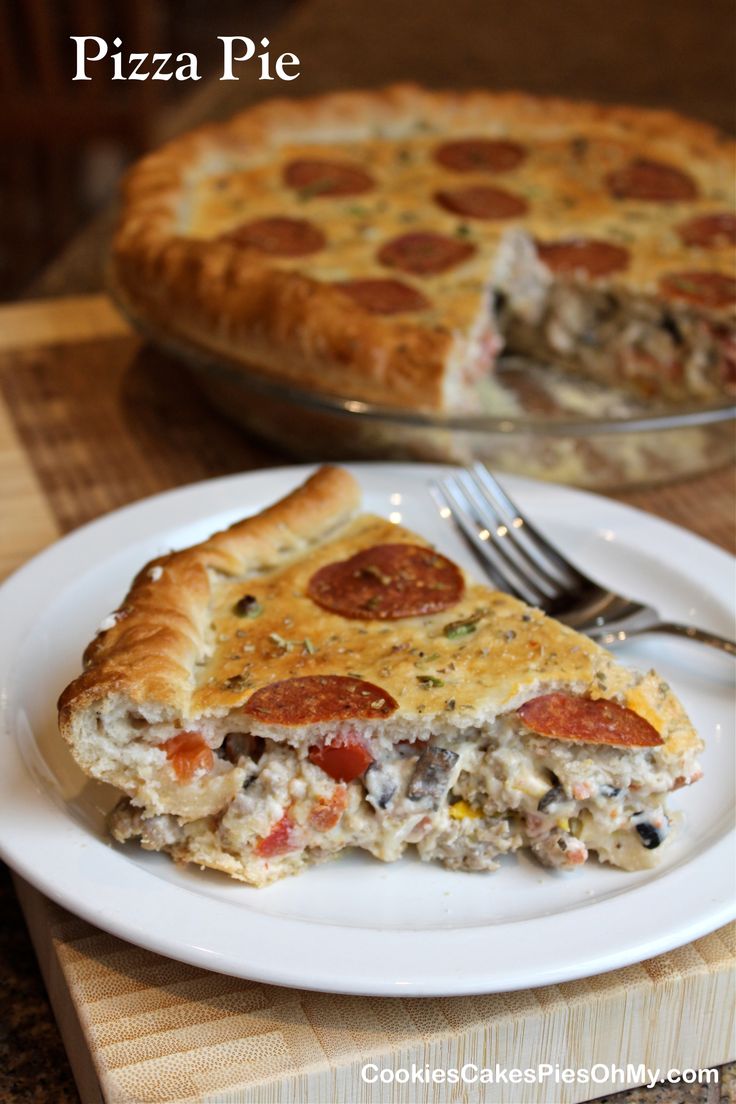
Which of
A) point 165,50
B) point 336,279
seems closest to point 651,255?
point 336,279

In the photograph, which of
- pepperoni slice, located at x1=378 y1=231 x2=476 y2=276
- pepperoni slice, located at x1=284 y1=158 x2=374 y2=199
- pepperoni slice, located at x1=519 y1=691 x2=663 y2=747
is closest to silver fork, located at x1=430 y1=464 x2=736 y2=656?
pepperoni slice, located at x1=519 y1=691 x2=663 y2=747

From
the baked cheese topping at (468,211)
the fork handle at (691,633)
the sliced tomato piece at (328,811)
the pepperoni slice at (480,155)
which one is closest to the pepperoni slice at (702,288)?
the baked cheese topping at (468,211)

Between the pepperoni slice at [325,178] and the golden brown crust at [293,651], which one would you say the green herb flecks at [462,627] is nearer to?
the golden brown crust at [293,651]

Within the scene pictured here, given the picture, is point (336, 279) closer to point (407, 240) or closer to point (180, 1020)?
point (407, 240)

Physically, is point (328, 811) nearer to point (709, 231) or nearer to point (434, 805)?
point (434, 805)

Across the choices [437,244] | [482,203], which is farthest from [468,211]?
[437,244]
